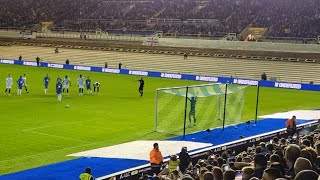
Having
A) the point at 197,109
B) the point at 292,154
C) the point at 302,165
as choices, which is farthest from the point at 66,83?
the point at 302,165

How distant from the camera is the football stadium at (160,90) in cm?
1666

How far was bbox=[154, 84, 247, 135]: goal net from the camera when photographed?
25844mm

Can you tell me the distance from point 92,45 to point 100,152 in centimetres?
5767

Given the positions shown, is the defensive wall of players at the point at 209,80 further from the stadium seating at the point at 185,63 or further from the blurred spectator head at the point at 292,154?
the blurred spectator head at the point at 292,154

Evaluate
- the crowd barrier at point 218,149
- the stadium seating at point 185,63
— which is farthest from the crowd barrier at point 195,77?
the crowd barrier at point 218,149

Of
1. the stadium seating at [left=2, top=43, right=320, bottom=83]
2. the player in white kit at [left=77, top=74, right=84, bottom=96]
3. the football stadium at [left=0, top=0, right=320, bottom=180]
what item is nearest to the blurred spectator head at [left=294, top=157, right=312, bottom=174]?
the football stadium at [left=0, top=0, right=320, bottom=180]

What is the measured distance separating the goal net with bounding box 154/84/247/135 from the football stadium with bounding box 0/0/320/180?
11cm

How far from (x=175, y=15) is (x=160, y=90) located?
61.5 metres

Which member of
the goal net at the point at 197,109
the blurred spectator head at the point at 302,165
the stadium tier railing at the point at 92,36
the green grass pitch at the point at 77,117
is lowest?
the green grass pitch at the point at 77,117

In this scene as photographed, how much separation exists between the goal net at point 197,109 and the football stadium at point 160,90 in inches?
4.4

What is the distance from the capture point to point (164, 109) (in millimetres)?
29844

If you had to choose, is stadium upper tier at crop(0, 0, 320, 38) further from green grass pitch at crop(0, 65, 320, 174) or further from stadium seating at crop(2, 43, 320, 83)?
green grass pitch at crop(0, 65, 320, 174)

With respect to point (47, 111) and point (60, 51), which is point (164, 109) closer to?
point (47, 111)

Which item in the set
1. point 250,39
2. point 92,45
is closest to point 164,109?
point 250,39
